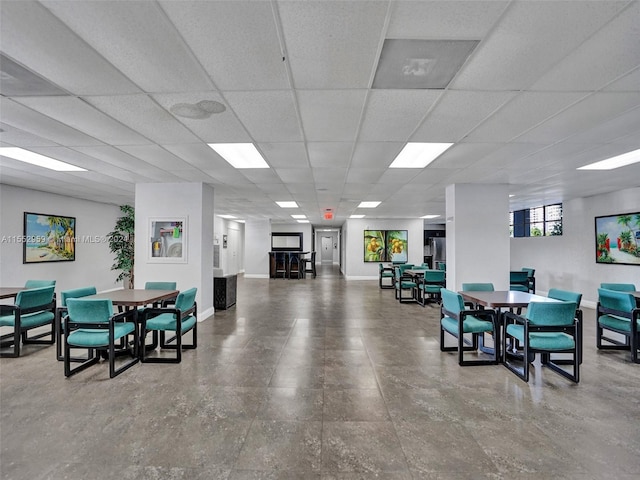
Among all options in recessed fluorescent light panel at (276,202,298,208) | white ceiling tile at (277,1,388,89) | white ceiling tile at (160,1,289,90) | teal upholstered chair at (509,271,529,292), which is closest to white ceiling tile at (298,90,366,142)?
white ceiling tile at (277,1,388,89)

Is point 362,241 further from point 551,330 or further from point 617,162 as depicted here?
point 551,330

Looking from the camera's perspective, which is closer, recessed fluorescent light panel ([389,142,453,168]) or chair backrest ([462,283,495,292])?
recessed fluorescent light panel ([389,142,453,168])

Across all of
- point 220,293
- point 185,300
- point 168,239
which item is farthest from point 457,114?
point 220,293

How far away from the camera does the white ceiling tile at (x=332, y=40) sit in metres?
1.53

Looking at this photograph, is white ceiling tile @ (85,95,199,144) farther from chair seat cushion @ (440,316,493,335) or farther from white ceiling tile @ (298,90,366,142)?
chair seat cushion @ (440,316,493,335)

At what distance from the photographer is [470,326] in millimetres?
3635

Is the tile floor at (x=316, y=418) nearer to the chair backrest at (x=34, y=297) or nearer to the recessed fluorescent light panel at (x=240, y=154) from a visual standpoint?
the chair backrest at (x=34, y=297)

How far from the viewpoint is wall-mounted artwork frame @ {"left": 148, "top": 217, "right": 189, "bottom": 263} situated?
5.63m

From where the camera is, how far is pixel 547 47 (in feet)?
5.92

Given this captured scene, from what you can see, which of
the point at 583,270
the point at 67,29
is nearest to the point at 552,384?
the point at 67,29

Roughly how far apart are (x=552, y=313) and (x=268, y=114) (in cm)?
358

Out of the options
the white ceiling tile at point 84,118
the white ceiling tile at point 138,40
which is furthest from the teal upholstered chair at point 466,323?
the white ceiling tile at point 84,118

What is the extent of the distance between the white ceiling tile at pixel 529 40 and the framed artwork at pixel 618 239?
633cm

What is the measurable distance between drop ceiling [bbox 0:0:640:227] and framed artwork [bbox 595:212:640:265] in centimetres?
253
